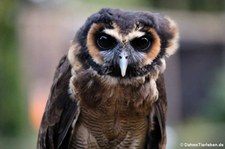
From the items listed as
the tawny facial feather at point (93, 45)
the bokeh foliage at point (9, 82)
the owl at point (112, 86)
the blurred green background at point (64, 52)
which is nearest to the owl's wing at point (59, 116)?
the owl at point (112, 86)

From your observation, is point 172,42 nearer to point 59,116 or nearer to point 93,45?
point 93,45

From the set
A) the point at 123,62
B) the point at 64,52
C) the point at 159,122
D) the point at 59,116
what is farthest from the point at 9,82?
the point at 123,62

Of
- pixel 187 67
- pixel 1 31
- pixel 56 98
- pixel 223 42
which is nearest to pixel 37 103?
pixel 1 31

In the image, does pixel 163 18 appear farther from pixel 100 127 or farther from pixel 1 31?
pixel 1 31

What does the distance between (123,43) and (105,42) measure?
0.14 m

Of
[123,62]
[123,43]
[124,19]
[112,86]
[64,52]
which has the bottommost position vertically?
[112,86]

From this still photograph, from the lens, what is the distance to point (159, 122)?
404cm

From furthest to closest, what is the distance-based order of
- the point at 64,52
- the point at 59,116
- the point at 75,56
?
the point at 64,52
the point at 59,116
the point at 75,56

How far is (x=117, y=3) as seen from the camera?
567 inches

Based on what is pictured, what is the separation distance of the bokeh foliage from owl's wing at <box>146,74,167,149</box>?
559cm

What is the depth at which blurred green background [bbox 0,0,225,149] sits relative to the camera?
946 cm

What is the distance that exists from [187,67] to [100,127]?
32.4ft

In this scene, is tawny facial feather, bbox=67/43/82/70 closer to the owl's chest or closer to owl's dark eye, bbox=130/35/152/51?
the owl's chest

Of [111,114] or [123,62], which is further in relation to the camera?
[111,114]
